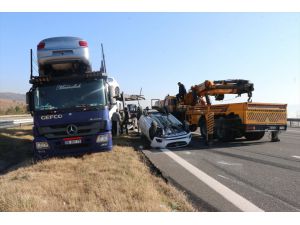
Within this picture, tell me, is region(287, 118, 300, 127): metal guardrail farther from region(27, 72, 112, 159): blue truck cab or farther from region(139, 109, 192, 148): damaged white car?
region(27, 72, 112, 159): blue truck cab

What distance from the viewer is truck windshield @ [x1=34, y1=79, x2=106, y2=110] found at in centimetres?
928

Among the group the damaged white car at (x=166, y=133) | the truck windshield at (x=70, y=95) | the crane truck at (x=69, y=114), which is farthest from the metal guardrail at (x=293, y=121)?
the truck windshield at (x=70, y=95)

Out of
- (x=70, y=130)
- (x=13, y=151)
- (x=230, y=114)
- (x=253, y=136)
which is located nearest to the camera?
(x=70, y=130)

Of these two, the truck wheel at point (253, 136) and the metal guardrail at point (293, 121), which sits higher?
the truck wheel at point (253, 136)

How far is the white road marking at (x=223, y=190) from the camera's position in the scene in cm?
478

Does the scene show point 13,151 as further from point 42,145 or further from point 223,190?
point 223,190

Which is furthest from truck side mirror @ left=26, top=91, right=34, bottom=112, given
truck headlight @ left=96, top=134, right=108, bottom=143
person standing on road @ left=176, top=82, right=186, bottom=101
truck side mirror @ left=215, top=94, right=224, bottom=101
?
person standing on road @ left=176, top=82, right=186, bottom=101

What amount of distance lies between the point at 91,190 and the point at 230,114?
879 centimetres

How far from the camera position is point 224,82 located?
14930mm

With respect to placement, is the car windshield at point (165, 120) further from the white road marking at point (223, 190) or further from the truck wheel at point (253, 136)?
the white road marking at point (223, 190)

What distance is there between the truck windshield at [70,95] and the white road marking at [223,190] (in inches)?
118

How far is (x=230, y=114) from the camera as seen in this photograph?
13.1 metres

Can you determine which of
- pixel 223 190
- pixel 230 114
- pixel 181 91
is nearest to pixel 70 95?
pixel 223 190

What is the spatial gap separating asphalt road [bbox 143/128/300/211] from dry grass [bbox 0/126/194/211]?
0.59 m
